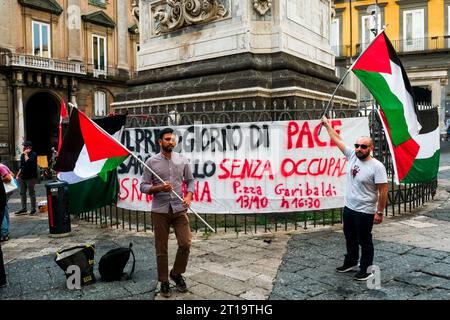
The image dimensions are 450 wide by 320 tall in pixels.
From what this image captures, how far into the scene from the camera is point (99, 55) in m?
32.9

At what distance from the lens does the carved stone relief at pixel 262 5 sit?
8.34m

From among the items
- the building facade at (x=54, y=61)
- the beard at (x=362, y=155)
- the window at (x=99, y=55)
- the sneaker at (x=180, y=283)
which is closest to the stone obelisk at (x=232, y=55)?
the beard at (x=362, y=155)

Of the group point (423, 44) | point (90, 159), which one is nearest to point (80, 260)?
point (90, 159)

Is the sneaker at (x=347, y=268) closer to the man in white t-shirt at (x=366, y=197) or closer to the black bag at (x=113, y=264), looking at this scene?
the man in white t-shirt at (x=366, y=197)

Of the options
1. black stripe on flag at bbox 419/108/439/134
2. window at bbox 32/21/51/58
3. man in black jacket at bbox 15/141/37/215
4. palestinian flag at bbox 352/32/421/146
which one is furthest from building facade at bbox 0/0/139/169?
palestinian flag at bbox 352/32/421/146

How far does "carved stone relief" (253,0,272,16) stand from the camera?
8.34m

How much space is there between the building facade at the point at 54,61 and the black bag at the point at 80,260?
2045cm

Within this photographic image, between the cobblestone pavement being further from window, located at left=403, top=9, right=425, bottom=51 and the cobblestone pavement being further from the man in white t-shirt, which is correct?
window, located at left=403, top=9, right=425, bottom=51

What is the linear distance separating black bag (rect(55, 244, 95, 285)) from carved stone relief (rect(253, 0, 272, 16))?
5.73 meters

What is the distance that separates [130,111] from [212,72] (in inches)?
96.1

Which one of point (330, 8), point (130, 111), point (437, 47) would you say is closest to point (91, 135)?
point (130, 111)

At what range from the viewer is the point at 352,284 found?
14.6ft

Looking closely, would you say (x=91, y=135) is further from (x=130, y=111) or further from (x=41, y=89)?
(x=41, y=89)

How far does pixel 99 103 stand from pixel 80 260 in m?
29.7
